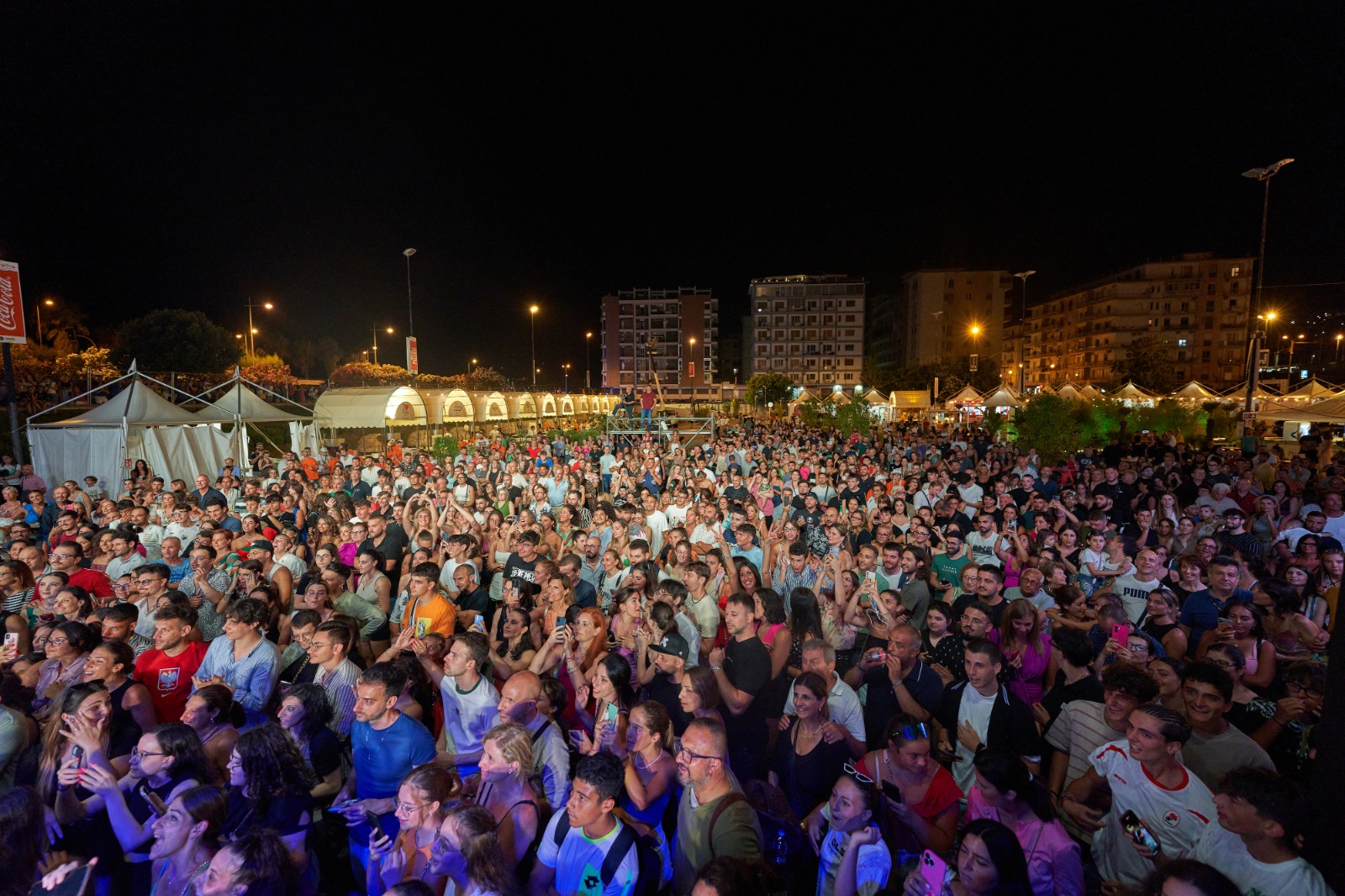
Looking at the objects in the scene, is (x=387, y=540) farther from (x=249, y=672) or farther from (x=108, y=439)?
(x=108, y=439)

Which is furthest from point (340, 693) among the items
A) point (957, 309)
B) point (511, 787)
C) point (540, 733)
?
point (957, 309)

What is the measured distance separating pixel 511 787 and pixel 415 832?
0.43m

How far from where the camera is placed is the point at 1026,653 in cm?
406

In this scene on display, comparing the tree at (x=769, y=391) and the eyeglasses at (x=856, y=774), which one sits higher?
the tree at (x=769, y=391)

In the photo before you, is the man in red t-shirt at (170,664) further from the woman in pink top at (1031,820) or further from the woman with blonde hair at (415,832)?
the woman in pink top at (1031,820)

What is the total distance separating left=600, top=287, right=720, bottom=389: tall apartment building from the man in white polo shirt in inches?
3051

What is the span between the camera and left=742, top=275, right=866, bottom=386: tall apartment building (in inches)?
3191

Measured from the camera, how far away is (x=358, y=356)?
5822 cm

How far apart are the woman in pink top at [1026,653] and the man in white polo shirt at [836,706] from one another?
1349mm

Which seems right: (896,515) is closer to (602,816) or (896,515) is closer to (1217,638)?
(1217,638)

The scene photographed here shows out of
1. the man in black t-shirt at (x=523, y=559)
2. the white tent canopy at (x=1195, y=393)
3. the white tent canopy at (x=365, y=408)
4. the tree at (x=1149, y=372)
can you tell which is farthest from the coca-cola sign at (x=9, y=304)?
the tree at (x=1149, y=372)

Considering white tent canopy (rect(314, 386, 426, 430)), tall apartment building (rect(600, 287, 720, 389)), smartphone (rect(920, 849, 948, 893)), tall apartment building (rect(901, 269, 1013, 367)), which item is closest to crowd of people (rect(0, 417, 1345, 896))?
smartphone (rect(920, 849, 948, 893))

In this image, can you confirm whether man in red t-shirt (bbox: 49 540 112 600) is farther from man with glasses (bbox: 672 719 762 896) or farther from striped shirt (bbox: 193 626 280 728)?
man with glasses (bbox: 672 719 762 896)

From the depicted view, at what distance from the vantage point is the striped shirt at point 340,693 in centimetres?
355
